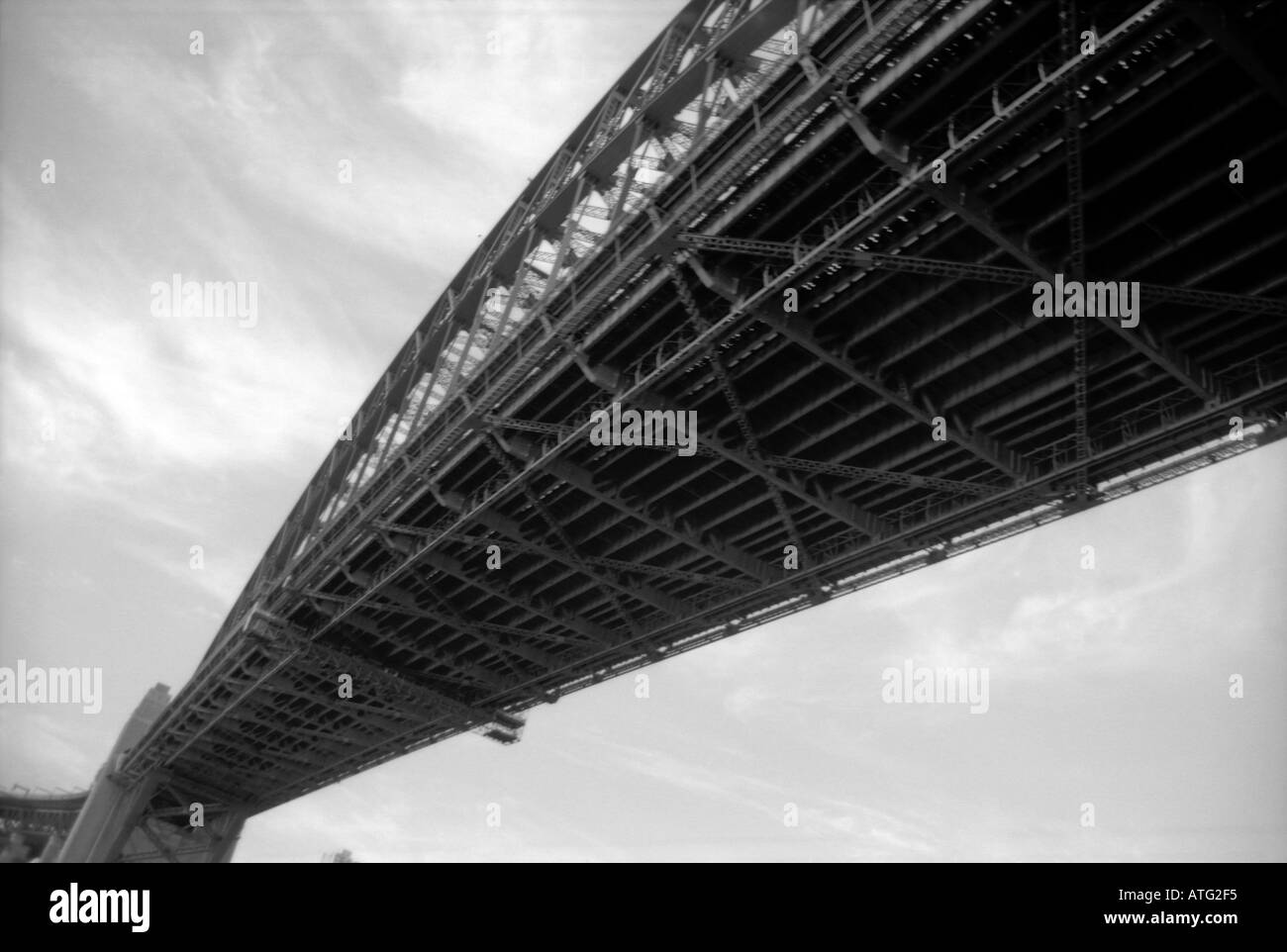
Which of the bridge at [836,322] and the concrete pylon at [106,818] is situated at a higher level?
the bridge at [836,322]

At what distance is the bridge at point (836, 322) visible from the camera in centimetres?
1667

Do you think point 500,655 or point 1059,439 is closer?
point 1059,439

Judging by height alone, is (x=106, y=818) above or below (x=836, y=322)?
below

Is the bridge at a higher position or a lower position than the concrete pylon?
higher

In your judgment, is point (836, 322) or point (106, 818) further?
point (106, 818)

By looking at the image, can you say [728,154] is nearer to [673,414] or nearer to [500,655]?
[673,414]

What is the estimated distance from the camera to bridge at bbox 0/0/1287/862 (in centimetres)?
1667

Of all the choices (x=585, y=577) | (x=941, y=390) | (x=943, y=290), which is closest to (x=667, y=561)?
(x=585, y=577)

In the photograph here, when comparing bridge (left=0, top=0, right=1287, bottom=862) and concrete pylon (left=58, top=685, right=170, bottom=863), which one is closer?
bridge (left=0, top=0, right=1287, bottom=862)

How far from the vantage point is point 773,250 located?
19719 millimetres

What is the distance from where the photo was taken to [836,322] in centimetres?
2231

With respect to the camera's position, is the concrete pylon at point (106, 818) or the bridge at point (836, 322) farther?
the concrete pylon at point (106, 818)
